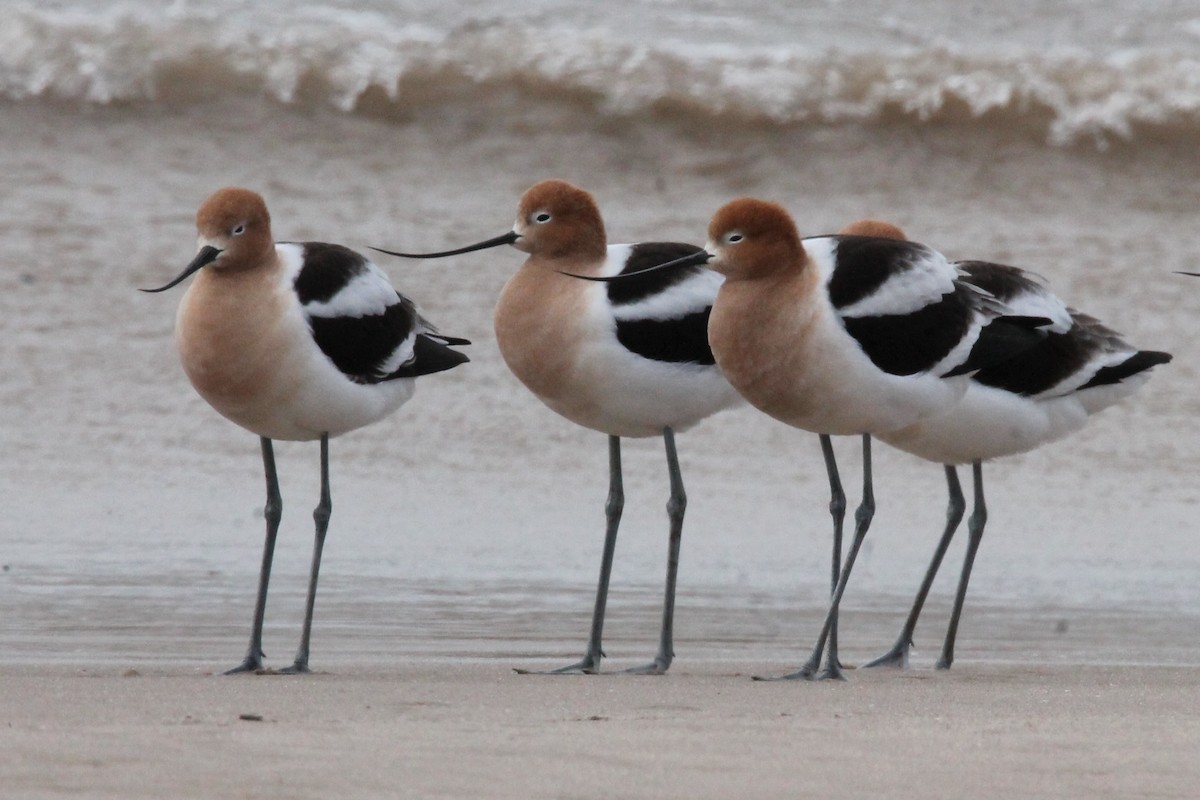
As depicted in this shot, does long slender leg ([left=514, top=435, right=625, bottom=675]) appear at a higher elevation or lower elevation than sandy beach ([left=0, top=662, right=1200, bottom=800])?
lower

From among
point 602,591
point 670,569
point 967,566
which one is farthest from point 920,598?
point 602,591

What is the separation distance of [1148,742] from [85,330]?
6.09 meters

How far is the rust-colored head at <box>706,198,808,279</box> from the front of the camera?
530 cm

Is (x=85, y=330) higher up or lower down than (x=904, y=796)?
lower down

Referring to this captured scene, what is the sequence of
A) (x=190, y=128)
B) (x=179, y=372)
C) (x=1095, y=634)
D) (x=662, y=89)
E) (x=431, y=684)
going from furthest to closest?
(x=662, y=89) → (x=190, y=128) → (x=179, y=372) → (x=1095, y=634) → (x=431, y=684)

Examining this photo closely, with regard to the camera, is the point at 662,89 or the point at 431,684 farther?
the point at 662,89

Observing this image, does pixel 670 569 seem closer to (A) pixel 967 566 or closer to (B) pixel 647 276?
(B) pixel 647 276

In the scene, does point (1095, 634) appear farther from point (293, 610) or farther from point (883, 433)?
point (293, 610)

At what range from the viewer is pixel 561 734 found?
3770mm

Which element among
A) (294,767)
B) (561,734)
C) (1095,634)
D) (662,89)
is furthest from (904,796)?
(662,89)

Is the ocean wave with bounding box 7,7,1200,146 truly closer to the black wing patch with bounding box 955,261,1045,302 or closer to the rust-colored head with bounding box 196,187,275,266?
the black wing patch with bounding box 955,261,1045,302

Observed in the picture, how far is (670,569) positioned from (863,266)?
1.04 metres

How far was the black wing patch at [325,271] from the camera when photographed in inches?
223

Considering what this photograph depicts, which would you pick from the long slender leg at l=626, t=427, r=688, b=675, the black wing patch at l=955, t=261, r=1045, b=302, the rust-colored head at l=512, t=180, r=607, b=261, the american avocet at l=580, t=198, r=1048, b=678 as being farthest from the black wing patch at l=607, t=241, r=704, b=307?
the black wing patch at l=955, t=261, r=1045, b=302
